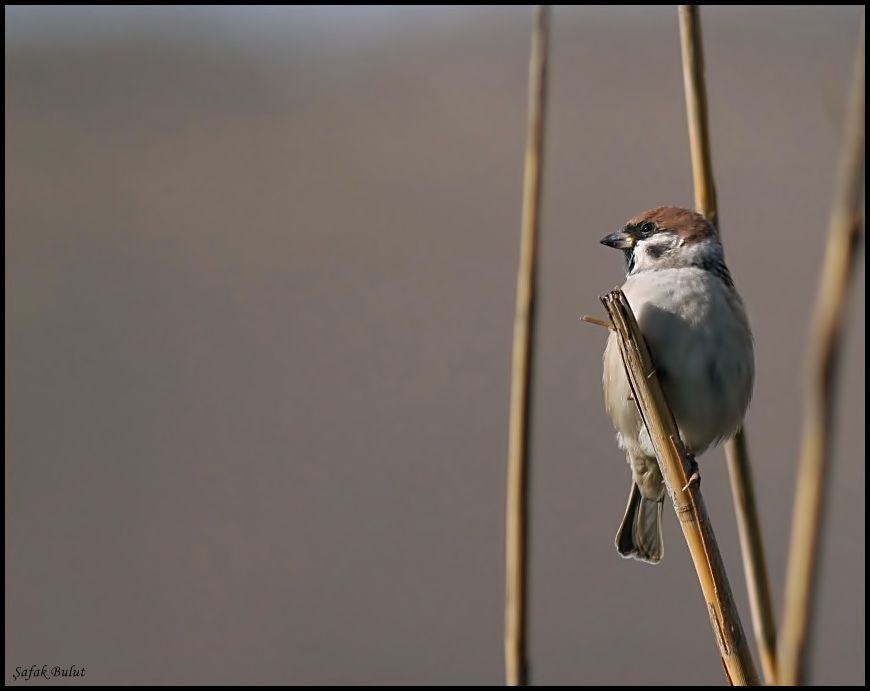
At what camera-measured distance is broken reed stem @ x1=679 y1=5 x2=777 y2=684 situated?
49.8 inches

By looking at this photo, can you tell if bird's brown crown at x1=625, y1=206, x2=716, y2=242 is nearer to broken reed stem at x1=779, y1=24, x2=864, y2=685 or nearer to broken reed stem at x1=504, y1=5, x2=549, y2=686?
broken reed stem at x1=504, y1=5, x2=549, y2=686

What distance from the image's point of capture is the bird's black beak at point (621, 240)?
8.47ft

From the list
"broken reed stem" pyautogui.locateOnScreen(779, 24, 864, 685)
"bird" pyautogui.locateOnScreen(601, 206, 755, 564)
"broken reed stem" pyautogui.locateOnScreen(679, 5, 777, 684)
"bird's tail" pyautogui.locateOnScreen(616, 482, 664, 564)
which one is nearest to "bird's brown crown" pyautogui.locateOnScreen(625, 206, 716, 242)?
"bird" pyautogui.locateOnScreen(601, 206, 755, 564)

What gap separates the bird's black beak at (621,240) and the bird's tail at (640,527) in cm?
54

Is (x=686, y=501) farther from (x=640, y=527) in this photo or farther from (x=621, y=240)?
(x=621, y=240)

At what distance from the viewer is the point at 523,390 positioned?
1.25 meters

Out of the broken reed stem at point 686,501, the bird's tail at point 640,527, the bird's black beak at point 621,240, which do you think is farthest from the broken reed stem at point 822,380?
the bird's black beak at point 621,240

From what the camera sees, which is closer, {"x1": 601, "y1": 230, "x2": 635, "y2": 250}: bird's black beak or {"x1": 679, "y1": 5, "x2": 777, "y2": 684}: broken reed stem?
{"x1": 679, "y1": 5, "x2": 777, "y2": 684}: broken reed stem

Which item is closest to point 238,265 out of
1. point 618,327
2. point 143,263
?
point 143,263

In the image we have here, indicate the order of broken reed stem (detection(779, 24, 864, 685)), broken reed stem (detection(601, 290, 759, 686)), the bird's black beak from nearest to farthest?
broken reed stem (detection(779, 24, 864, 685))
broken reed stem (detection(601, 290, 759, 686))
the bird's black beak

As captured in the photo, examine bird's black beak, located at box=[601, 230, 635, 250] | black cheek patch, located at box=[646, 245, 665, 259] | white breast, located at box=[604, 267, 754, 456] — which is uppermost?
bird's black beak, located at box=[601, 230, 635, 250]

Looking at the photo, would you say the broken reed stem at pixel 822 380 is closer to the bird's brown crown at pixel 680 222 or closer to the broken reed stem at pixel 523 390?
the broken reed stem at pixel 523 390

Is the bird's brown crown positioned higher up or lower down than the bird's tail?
higher up

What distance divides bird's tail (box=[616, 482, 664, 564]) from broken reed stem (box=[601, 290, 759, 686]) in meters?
1.11
